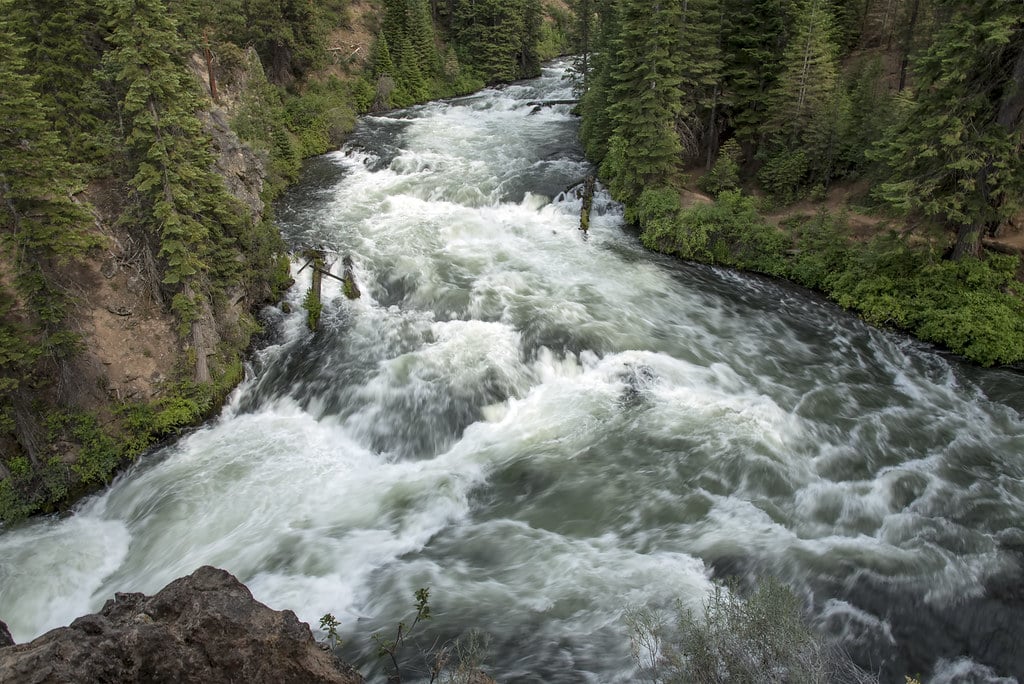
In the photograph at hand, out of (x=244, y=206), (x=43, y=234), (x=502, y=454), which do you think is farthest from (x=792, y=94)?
(x=43, y=234)

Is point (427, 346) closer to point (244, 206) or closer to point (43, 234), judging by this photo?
point (244, 206)

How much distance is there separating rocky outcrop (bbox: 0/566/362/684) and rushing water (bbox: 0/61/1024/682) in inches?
140

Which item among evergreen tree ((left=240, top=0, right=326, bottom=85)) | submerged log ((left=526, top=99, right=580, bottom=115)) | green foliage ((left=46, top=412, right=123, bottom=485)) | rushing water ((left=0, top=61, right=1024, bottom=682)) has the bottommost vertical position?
rushing water ((left=0, top=61, right=1024, bottom=682))

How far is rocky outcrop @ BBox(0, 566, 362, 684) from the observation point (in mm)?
5539

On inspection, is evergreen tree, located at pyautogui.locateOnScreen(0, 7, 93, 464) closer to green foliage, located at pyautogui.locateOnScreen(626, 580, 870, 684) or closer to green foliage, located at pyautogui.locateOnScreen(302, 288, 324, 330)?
green foliage, located at pyautogui.locateOnScreen(302, 288, 324, 330)

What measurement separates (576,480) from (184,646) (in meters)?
8.97

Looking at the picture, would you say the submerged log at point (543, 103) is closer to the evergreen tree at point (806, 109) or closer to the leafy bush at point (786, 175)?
the evergreen tree at point (806, 109)

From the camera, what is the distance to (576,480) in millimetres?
13508

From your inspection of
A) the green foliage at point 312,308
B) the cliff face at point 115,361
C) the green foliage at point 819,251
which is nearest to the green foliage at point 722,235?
the green foliage at point 819,251

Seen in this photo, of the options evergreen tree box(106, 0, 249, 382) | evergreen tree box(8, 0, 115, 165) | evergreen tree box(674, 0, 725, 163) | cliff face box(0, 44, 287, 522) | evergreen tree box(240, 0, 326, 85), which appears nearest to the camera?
cliff face box(0, 44, 287, 522)

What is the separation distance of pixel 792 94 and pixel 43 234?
25886mm

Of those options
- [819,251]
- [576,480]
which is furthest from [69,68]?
[819,251]

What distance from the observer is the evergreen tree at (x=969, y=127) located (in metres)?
Result: 16.2

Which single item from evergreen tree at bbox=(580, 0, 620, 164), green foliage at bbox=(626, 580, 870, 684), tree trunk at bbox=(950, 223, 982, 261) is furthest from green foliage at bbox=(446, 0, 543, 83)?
green foliage at bbox=(626, 580, 870, 684)
